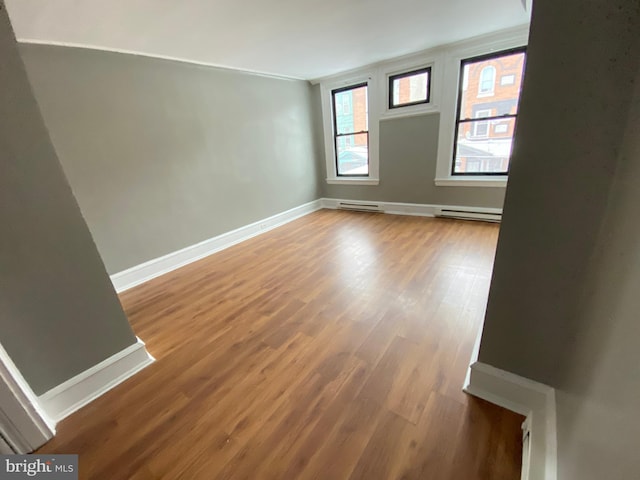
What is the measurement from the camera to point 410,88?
3713mm

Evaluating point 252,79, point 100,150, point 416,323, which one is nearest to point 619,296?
point 416,323

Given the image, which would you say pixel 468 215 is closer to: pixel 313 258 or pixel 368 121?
pixel 368 121

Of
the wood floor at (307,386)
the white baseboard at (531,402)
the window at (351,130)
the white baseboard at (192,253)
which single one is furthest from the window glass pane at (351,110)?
the white baseboard at (531,402)

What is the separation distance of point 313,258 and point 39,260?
85.7 inches

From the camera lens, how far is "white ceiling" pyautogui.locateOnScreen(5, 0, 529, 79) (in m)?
1.73

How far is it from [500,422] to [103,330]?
81.9 inches

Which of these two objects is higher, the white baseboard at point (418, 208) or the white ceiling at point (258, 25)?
the white ceiling at point (258, 25)

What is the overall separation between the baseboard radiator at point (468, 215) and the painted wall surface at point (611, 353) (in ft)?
10.4

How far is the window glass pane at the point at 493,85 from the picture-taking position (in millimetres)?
3051

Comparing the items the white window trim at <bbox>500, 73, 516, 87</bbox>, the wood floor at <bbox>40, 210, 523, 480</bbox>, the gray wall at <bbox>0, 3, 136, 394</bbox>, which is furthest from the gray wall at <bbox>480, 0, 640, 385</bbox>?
the white window trim at <bbox>500, 73, 516, 87</bbox>

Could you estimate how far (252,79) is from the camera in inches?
140

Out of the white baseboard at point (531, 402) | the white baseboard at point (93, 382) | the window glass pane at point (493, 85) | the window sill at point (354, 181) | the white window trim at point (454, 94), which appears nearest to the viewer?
the white baseboard at point (531, 402)

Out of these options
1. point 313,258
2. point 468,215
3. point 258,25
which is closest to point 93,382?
point 313,258

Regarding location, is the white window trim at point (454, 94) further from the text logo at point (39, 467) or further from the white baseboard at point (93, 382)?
the text logo at point (39, 467)
